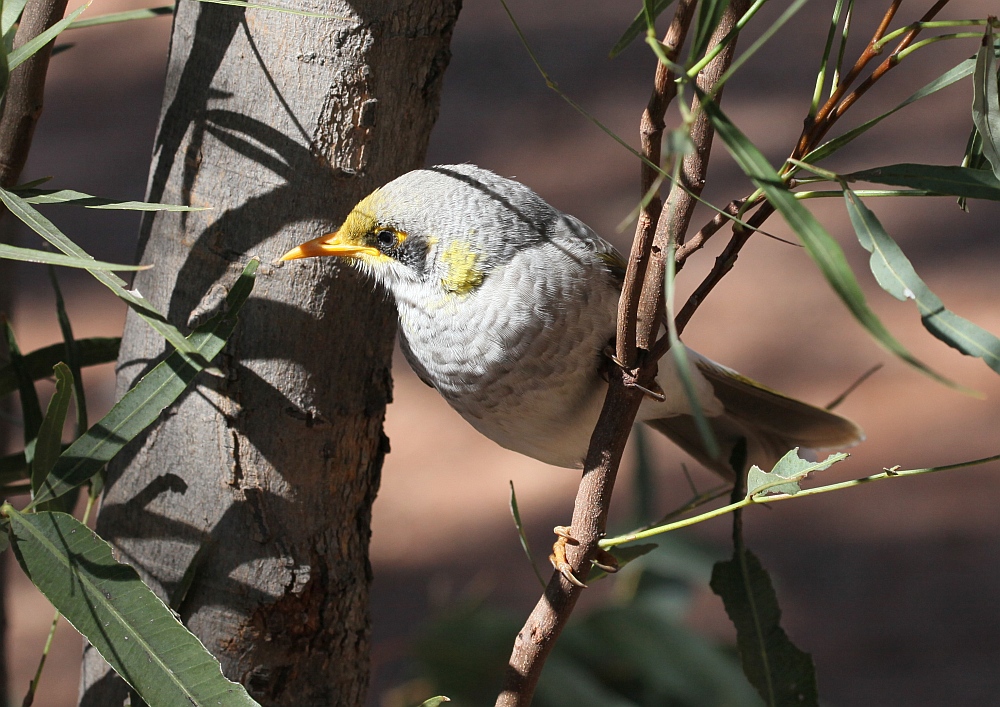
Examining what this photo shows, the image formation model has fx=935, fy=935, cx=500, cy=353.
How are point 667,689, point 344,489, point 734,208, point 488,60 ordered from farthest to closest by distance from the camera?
1. point 488,60
2. point 667,689
3. point 344,489
4. point 734,208

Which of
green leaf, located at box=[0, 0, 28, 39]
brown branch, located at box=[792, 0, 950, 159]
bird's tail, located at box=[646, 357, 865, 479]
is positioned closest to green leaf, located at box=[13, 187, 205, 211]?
green leaf, located at box=[0, 0, 28, 39]

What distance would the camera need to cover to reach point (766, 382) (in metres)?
3.50

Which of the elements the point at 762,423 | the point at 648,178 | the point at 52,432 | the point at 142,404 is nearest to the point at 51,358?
the point at 52,432

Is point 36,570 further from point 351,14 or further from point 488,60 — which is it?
point 488,60

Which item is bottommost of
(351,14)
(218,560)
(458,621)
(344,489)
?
(458,621)

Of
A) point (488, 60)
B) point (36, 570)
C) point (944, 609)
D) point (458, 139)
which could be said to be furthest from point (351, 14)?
point (488, 60)

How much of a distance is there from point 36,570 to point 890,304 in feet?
11.1

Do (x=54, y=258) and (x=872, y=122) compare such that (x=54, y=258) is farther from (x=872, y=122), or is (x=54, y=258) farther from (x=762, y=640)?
(x=762, y=640)

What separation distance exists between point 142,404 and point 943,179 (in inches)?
27.1

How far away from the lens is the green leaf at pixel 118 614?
2.49ft

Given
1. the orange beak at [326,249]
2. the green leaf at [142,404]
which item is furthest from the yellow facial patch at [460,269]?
the green leaf at [142,404]

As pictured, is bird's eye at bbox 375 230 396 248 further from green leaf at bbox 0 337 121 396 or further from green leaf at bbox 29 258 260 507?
green leaf at bbox 0 337 121 396

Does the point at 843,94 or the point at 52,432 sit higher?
the point at 843,94

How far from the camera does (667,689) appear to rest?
1622 millimetres
